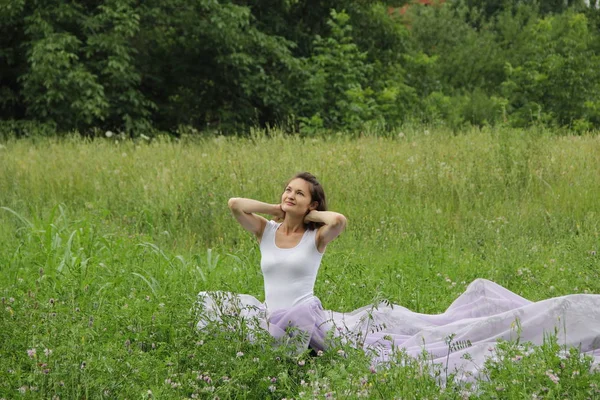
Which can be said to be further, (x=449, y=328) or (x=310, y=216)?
(x=449, y=328)

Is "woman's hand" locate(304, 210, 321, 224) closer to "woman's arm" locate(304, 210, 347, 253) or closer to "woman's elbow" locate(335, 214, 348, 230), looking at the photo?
"woman's arm" locate(304, 210, 347, 253)

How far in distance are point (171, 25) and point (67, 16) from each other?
2808 mm

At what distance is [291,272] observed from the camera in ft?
17.4

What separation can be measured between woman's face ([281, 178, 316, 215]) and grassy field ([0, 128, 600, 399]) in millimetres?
585

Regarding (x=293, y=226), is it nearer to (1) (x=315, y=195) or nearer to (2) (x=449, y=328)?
(1) (x=315, y=195)

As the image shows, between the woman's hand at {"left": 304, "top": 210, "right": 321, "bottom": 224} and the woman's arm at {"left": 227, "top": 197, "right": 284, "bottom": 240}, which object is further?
the woman's arm at {"left": 227, "top": 197, "right": 284, "bottom": 240}

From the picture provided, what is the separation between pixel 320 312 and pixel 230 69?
15521mm

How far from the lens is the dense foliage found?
17.8 meters

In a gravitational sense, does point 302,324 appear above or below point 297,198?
below

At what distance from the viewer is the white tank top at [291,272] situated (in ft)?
17.4

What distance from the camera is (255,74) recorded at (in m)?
20.1

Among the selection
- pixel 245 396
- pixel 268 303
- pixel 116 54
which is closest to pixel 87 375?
pixel 245 396

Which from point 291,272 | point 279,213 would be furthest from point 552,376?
point 279,213

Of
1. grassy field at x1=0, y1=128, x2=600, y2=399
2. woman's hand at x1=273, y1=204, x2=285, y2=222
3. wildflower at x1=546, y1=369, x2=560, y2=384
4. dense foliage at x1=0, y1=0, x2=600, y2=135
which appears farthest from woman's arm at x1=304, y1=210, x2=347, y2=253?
dense foliage at x1=0, y1=0, x2=600, y2=135
